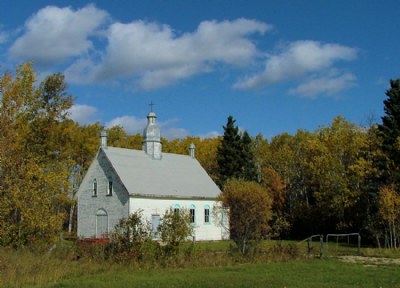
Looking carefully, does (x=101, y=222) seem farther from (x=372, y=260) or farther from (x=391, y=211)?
(x=372, y=260)

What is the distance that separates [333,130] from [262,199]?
96.4ft

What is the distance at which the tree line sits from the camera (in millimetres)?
18578

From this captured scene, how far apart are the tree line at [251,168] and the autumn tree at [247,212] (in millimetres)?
70

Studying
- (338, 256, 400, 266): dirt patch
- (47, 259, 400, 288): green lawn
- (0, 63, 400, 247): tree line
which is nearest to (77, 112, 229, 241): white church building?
(0, 63, 400, 247): tree line

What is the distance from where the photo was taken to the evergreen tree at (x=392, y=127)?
111 feet

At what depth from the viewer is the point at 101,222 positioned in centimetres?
3994

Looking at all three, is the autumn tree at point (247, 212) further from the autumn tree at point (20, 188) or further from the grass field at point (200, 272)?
the autumn tree at point (20, 188)

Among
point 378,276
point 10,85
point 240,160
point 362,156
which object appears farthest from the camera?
point 240,160

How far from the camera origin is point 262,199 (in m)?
23.5


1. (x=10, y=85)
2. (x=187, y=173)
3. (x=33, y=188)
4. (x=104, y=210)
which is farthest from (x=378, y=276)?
(x=187, y=173)

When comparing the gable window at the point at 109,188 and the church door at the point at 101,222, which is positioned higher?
the gable window at the point at 109,188

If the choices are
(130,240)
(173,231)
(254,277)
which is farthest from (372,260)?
(130,240)

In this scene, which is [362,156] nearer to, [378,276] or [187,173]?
[187,173]

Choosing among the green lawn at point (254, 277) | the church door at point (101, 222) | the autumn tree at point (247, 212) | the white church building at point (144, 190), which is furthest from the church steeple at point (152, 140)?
the green lawn at point (254, 277)
